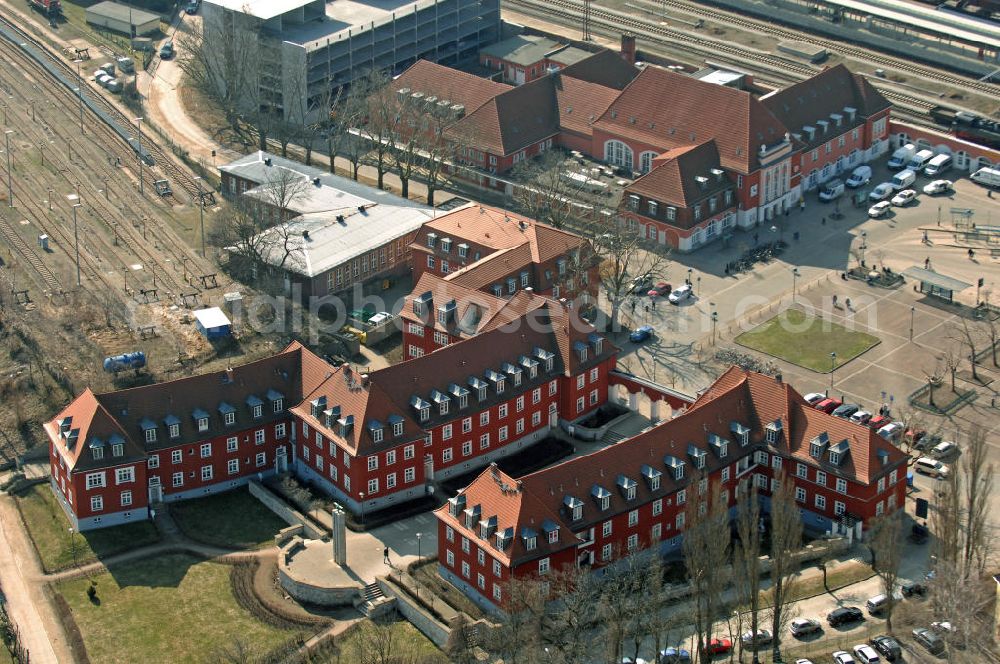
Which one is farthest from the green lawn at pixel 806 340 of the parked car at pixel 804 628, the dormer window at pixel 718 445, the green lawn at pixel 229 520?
the green lawn at pixel 229 520

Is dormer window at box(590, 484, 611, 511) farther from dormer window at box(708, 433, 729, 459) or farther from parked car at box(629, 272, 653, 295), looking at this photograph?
parked car at box(629, 272, 653, 295)

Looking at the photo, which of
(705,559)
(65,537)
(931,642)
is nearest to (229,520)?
(65,537)

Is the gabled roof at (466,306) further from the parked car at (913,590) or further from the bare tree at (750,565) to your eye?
the parked car at (913,590)

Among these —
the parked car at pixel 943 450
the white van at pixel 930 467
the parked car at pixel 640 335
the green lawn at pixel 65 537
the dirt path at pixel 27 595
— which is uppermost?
the parked car at pixel 640 335

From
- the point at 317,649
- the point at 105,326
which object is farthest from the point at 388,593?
the point at 105,326

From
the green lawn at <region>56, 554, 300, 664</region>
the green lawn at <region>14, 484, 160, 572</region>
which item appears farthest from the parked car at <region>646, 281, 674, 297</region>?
the green lawn at <region>14, 484, 160, 572</region>

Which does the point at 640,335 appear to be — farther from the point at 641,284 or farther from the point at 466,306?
the point at 466,306

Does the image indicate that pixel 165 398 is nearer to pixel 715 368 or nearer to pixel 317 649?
pixel 317 649
